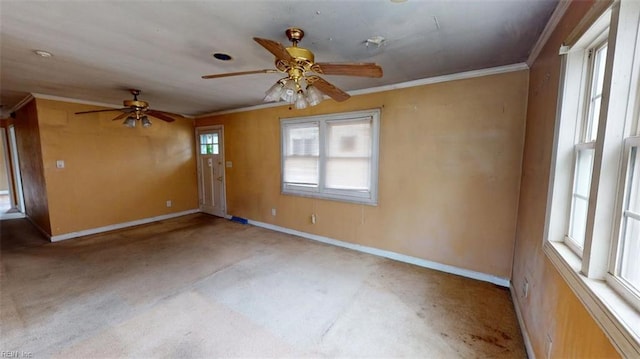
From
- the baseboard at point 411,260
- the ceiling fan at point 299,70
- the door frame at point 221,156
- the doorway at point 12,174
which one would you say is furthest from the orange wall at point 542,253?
the doorway at point 12,174

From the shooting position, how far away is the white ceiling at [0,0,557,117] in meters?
1.56

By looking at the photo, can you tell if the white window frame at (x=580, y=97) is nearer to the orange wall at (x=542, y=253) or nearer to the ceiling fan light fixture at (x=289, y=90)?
the orange wall at (x=542, y=253)

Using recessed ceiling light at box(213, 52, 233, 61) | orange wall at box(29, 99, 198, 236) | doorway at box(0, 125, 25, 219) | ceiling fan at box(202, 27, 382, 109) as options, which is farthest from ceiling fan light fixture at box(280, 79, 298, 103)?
doorway at box(0, 125, 25, 219)

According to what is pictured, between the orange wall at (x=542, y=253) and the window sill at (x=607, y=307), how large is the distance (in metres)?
0.05

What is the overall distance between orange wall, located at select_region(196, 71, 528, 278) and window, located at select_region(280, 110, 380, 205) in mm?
131

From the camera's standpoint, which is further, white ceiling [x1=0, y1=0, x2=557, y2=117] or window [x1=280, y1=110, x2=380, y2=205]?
window [x1=280, y1=110, x2=380, y2=205]

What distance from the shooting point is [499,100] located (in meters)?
2.58

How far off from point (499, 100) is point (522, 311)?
198cm

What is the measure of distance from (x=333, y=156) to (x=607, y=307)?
3125 millimetres

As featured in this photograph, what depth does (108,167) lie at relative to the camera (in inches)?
180

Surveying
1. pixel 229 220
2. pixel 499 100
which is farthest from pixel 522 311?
pixel 229 220

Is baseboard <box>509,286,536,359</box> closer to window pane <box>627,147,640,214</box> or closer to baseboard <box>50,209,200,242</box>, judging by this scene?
window pane <box>627,147,640,214</box>

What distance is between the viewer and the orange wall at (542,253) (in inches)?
44.4

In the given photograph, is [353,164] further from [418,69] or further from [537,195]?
[537,195]
